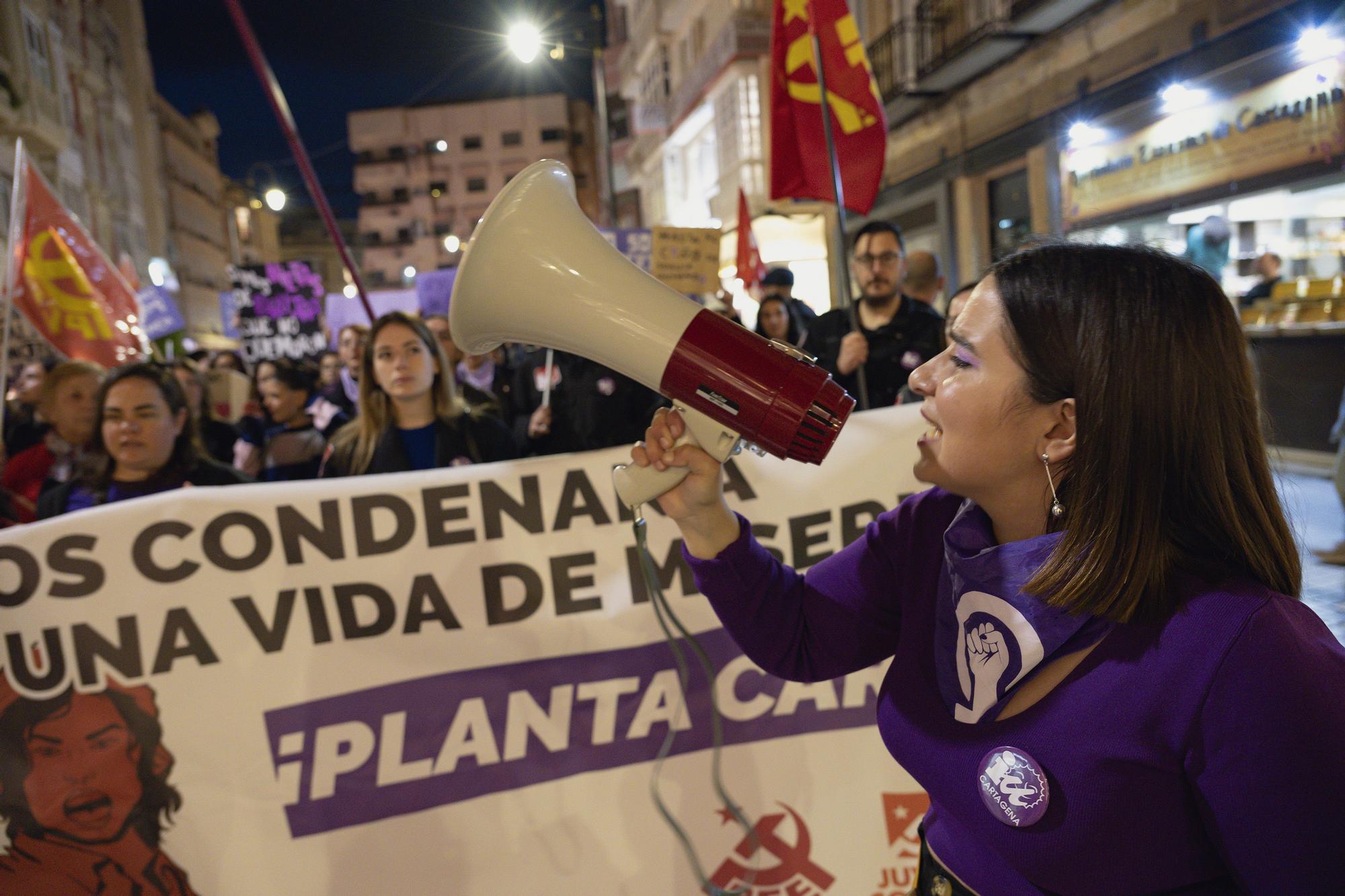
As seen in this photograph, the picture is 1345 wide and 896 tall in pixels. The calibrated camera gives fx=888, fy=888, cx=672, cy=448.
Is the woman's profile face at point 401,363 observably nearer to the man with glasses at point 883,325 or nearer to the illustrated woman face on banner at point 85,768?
the illustrated woman face on banner at point 85,768

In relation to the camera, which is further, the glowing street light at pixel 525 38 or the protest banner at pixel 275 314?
the glowing street light at pixel 525 38

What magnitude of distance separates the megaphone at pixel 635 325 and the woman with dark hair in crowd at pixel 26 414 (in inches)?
162

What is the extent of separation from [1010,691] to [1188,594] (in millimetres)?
239

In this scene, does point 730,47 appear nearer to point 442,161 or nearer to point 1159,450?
point 1159,450

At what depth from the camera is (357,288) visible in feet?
11.2

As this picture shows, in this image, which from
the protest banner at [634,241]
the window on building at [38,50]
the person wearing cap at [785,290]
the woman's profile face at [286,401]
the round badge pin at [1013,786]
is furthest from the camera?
the window on building at [38,50]

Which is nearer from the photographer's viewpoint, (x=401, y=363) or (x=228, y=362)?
(x=401, y=363)

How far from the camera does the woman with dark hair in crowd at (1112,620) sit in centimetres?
93

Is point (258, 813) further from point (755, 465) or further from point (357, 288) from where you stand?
point (357, 288)

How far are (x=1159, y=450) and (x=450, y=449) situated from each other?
2625mm

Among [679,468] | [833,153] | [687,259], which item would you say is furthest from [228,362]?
[679,468]

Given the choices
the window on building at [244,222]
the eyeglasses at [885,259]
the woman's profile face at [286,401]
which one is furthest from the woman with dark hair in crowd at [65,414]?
the window on building at [244,222]

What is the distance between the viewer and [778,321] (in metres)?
5.91

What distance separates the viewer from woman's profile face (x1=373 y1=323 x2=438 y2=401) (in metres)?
3.30
